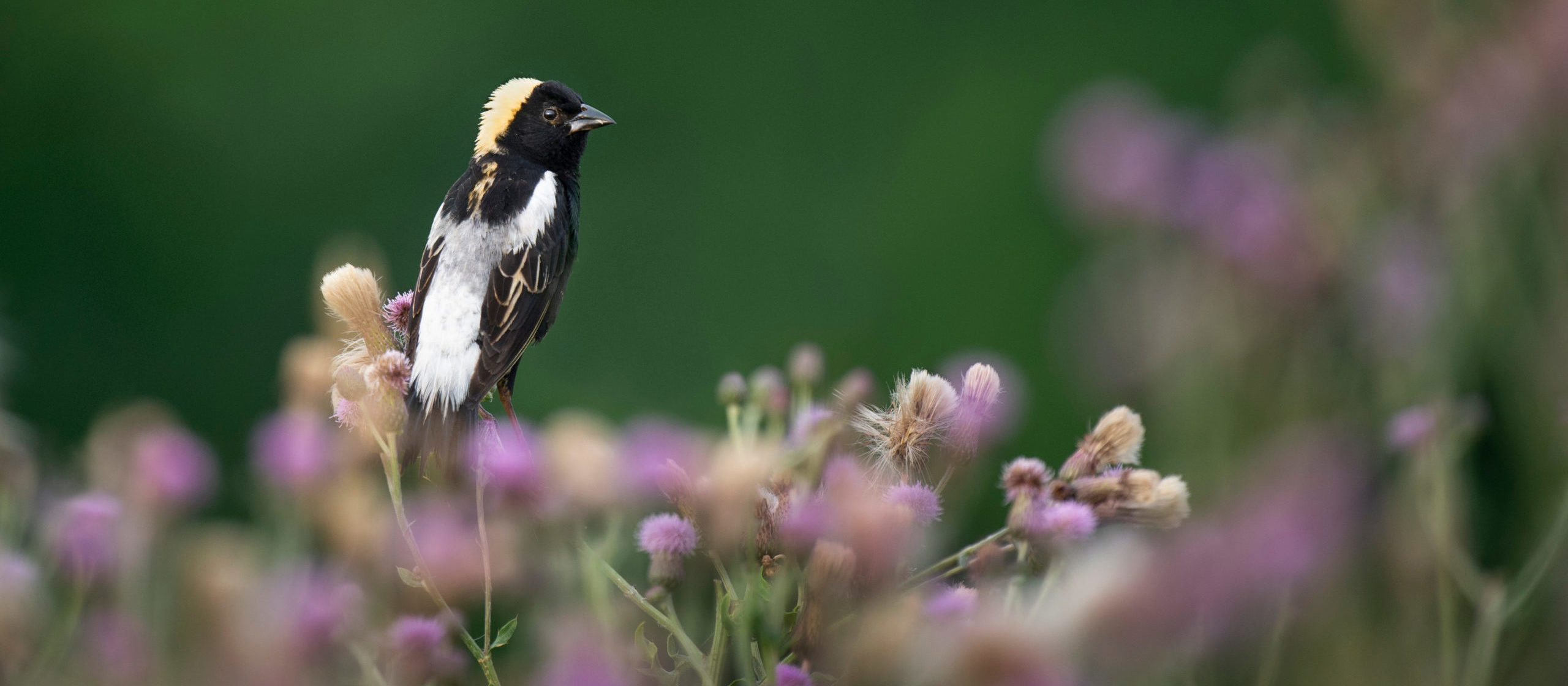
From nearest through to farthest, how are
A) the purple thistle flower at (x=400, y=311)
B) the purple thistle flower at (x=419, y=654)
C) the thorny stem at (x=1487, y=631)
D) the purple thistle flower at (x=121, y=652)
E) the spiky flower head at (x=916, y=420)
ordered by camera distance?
the purple thistle flower at (x=121, y=652), the purple thistle flower at (x=419, y=654), the spiky flower head at (x=916, y=420), the thorny stem at (x=1487, y=631), the purple thistle flower at (x=400, y=311)

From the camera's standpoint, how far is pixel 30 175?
5926 mm

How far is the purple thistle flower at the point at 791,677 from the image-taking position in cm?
64

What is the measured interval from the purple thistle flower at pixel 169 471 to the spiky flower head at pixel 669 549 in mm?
265

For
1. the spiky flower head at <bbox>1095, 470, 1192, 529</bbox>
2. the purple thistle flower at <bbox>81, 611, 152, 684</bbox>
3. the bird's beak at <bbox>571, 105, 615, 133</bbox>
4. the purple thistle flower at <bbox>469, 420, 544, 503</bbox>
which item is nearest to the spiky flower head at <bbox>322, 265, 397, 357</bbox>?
the purple thistle flower at <bbox>469, 420, 544, 503</bbox>

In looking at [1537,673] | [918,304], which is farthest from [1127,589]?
[918,304]

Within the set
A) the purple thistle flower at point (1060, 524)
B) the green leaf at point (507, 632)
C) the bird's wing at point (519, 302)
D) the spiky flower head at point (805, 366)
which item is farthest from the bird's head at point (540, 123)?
the purple thistle flower at point (1060, 524)

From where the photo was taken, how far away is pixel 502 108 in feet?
6.61

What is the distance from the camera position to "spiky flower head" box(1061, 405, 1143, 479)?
81cm

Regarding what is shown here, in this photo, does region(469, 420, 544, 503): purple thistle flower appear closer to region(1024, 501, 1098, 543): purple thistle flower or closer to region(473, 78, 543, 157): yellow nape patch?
region(1024, 501, 1098, 543): purple thistle flower

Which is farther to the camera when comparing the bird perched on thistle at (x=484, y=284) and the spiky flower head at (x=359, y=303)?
the bird perched on thistle at (x=484, y=284)

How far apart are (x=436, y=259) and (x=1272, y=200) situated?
92 centimetres

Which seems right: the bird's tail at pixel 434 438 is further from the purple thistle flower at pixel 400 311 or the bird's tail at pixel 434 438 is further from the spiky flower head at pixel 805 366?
the spiky flower head at pixel 805 366

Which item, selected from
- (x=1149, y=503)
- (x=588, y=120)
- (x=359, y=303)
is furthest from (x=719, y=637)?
(x=588, y=120)

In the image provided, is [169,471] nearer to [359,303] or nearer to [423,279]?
[359,303]
